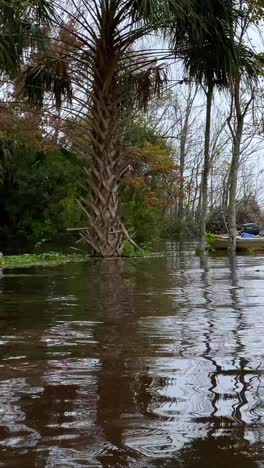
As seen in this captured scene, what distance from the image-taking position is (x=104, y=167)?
13406 millimetres

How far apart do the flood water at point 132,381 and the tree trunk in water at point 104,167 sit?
7031 millimetres

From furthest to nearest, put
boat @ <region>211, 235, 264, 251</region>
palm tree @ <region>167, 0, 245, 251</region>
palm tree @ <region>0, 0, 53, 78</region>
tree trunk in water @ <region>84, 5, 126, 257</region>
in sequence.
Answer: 1. boat @ <region>211, 235, 264, 251</region>
2. tree trunk in water @ <region>84, 5, 126, 257</region>
3. palm tree @ <region>167, 0, 245, 251</region>
4. palm tree @ <region>0, 0, 53, 78</region>

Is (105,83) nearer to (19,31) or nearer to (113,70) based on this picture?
(113,70)

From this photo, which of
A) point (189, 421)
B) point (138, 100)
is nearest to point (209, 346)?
point (189, 421)

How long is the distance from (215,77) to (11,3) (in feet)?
17.8

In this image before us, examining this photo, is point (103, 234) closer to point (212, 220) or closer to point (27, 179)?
point (27, 179)

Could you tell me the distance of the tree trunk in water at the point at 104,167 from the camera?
13.3 m

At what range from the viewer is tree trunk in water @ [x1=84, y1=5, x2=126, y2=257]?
13273mm

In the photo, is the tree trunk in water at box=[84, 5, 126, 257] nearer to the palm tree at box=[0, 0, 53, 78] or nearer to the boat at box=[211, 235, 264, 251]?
the palm tree at box=[0, 0, 53, 78]

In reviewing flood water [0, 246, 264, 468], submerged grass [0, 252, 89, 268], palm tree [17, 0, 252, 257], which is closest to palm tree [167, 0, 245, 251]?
palm tree [17, 0, 252, 257]

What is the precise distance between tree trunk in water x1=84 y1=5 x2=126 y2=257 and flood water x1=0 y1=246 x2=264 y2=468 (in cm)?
703

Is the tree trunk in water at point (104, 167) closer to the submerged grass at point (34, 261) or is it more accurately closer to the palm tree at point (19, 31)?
the submerged grass at point (34, 261)

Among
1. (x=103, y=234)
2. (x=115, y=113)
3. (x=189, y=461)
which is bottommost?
(x=189, y=461)

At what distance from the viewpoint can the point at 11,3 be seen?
29.5 feet
